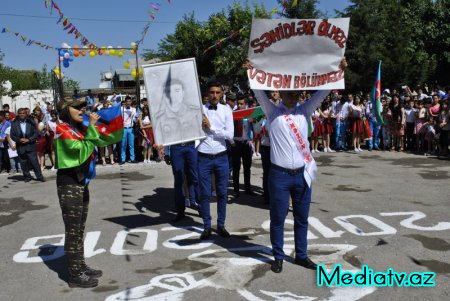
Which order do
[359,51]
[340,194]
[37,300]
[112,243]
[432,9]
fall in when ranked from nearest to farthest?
[37,300] → [112,243] → [340,194] → [359,51] → [432,9]

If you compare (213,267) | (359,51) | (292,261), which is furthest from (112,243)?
(359,51)

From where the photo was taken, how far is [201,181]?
20.5 ft

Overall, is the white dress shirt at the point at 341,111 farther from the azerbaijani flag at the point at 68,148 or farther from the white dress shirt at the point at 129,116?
the azerbaijani flag at the point at 68,148

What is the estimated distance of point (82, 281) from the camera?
4715 millimetres

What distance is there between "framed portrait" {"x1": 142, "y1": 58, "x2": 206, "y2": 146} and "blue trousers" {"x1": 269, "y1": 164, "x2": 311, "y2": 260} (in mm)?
1492

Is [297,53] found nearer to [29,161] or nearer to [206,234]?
[206,234]

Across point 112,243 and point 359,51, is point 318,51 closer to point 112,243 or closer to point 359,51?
point 112,243

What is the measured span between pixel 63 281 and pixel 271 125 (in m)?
2.78

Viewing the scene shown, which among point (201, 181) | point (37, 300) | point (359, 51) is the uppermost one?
point (359, 51)

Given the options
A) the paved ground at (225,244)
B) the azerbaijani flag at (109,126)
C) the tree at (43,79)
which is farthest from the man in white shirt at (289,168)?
the tree at (43,79)

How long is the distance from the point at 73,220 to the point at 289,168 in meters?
2.29

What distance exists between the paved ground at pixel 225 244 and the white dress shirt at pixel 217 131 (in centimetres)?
122

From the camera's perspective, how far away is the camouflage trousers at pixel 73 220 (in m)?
4.68

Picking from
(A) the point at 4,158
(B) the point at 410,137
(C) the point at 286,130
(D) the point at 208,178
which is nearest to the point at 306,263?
(C) the point at 286,130
